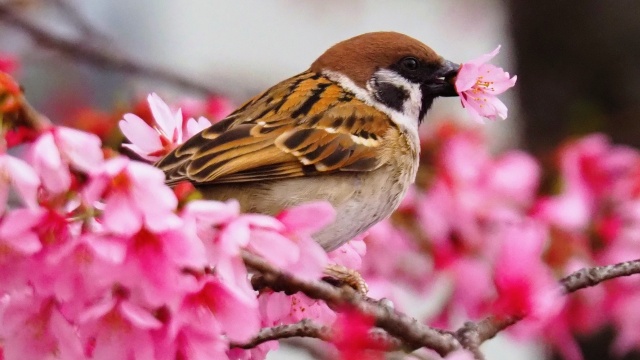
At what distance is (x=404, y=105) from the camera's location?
1.62 meters

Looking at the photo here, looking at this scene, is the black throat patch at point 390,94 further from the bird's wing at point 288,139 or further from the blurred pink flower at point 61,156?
the blurred pink flower at point 61,156

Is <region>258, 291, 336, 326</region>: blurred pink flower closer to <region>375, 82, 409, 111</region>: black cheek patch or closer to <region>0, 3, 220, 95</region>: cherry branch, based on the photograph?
<region>375, 82, 409, 111</region>: black cheek patch

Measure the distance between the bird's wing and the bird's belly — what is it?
0.02 meters

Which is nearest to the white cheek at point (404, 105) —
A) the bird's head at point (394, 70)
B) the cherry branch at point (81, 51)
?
the bird's head at point (394, 70)

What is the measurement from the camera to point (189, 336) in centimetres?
94

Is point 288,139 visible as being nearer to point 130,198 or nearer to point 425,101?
point 425,101

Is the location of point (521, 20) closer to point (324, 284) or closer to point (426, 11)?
point (324, 284)

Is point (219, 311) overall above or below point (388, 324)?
below

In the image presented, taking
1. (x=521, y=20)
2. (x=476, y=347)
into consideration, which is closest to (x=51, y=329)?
(x=476, y=347)

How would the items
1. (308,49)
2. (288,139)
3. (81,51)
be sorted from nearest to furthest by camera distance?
(288,139)
(81,51)
(308,49)

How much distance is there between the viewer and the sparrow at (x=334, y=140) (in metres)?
1.32

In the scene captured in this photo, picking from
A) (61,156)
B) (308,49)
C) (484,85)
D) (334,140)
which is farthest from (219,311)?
(308,49)

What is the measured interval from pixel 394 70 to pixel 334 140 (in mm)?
191

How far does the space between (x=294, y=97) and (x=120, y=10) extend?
13.2 ft
